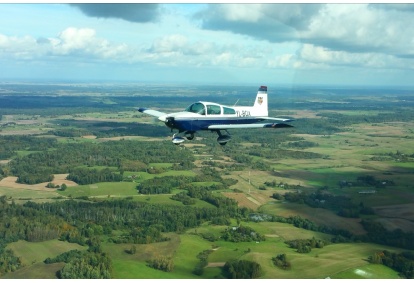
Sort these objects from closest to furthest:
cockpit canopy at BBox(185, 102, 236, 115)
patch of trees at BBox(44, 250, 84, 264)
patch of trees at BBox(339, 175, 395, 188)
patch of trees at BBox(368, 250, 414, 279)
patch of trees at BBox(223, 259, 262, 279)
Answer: cockpit canopy at BBox(185, 102, 236, 115), patch of trees at BBox(223, 259, 262, 279), patch of trees at BBox(368, 250, 414, 279), patch of trees at BBox(44, 250, 84, 264), patch of trees at BBox(339, 175, 395, 188)

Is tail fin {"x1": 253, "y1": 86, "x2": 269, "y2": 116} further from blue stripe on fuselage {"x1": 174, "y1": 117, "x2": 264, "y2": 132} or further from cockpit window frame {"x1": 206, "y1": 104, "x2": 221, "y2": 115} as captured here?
cockpit window frame {"x1": 206, "y1": 104, "x2": 221, "y2": 115}

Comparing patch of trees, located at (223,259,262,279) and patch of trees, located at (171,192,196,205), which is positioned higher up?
patch of trees, located at (171,192,196,205)

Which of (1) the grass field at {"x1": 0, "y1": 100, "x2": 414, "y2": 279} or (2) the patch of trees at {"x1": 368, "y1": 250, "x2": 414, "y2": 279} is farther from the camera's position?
(2) the patch of trees at {"x1": 368, "y1": 250, "x2": 414, "y2": 279}

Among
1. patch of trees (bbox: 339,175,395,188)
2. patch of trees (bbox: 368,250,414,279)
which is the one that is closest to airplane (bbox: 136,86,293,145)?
patch of trees (bbox: 368,250,414,279)

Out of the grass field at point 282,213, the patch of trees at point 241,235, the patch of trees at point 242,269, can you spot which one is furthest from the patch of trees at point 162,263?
the patch of trees at point 241,235

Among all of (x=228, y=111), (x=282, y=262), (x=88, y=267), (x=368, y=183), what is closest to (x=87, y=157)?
(x=88, y=267)

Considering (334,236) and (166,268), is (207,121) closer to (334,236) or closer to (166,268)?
(166,268)

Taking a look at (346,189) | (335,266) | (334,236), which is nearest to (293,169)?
(346,189)

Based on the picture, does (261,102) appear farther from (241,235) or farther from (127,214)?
(127,214)
